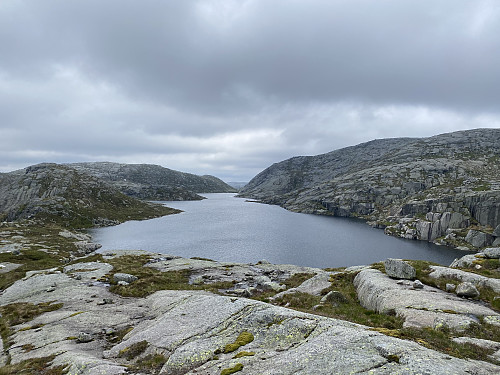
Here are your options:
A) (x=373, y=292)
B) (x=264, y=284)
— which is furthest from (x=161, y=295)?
(x=373, y=292)

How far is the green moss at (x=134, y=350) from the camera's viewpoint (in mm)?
20828

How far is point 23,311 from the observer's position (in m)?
36.8

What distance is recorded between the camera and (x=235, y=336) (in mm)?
19844

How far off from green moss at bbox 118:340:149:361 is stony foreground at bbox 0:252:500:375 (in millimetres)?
79

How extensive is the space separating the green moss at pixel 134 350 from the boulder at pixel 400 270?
Answer: 29.0 m

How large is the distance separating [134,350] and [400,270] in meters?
30.5

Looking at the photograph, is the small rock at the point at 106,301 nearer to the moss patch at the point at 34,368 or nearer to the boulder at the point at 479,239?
the moss patch at the point at 34,368

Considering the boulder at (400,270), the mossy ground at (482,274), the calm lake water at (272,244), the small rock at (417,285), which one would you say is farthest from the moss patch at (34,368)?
the calm lake water at (272,244)

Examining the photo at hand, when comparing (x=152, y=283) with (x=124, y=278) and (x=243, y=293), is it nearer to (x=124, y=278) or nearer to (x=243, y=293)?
(x=124, y=278)

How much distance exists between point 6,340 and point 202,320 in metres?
23.4

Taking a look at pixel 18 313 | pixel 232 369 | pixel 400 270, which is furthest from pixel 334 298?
pixel 18 313

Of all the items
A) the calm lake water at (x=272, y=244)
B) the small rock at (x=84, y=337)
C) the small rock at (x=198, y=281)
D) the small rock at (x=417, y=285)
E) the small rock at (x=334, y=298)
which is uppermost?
the small rock at (x=417, y=285)

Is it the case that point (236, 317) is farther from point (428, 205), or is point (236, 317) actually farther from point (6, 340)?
point (428, 205)

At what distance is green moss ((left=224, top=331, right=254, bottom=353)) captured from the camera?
59.6 feet
